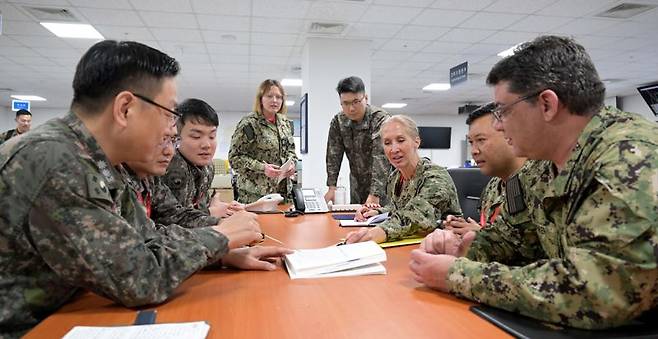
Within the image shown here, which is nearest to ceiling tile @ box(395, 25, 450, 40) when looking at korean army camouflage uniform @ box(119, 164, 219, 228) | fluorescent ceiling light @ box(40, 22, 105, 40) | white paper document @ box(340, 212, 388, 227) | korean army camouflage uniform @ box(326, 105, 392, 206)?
korean army camouflage uniform @ box(326, 105, 392, 206)

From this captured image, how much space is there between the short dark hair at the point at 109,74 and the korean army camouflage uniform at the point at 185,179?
0.95 metres

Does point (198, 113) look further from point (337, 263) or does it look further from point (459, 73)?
point (459, 73)

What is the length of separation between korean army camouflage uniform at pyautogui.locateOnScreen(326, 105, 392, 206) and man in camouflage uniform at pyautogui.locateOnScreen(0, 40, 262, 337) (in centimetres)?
207

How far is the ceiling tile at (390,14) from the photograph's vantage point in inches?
183

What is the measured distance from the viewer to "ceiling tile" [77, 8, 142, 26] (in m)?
4.58

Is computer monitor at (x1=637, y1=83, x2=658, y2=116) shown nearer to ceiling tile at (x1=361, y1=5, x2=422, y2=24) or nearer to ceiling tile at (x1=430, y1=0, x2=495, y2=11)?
ceiling tile at (x1=430, y1=0, x2=495, y2=11)

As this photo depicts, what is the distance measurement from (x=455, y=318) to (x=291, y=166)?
2279mm

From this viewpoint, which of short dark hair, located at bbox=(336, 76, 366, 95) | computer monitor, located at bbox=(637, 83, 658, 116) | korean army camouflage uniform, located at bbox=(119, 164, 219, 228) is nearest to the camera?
korean army camouflage uniform, located at bbox=(119, 164, 219, 228)

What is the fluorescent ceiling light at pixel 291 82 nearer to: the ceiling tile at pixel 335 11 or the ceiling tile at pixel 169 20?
the ceiling tile at pixel 169 20

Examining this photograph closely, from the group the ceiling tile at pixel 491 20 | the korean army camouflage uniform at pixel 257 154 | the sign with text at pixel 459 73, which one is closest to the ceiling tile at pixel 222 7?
the korean army camouflage uniform at pixel 257 154

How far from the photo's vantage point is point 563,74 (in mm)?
922

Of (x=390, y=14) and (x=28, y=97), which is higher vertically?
(x=390, y=14)

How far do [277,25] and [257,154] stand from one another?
246 cm

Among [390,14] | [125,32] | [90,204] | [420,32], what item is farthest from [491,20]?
[90,204]
